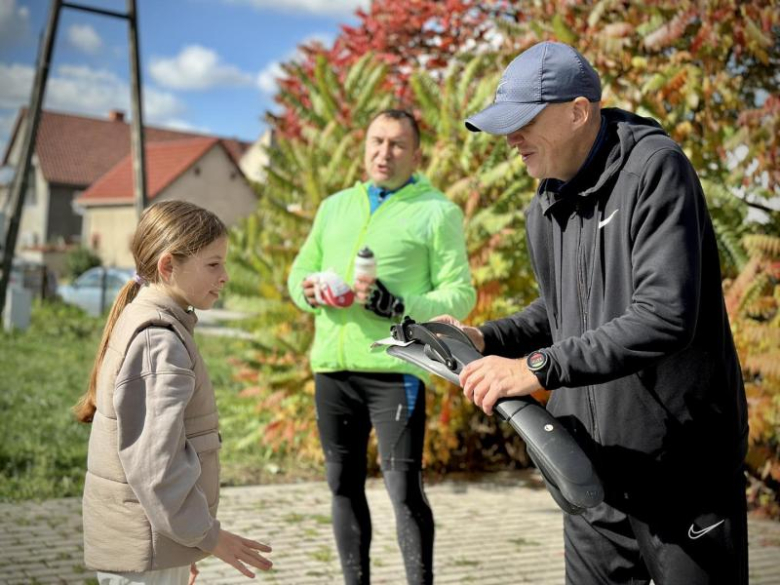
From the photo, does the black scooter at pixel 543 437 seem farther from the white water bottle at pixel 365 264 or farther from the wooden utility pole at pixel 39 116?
the wooden utility pole at pixel 39 116

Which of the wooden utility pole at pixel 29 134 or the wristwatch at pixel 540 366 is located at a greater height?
the wooden utility pole at pixel 29 134

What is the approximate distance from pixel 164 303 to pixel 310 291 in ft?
5.32

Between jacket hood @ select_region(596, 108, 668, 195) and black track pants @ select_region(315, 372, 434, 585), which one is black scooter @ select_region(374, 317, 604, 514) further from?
black track pants @ select_region(315, 372, 434, 585)

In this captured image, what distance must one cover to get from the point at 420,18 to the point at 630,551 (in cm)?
859

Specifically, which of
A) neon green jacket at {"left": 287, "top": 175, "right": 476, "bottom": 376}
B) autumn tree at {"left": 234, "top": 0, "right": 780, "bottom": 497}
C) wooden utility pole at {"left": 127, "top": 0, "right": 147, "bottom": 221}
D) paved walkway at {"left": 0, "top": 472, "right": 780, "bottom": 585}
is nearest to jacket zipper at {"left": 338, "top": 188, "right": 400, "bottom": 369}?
neon green jacket at {"left": 287, "top": 175, "right": 476, "bottom": 376}

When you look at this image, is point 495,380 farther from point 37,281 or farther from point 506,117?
point 37,281

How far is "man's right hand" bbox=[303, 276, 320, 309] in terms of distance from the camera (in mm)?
4242

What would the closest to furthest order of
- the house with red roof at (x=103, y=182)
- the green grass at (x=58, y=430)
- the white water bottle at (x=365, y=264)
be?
the white water bottle at (x=365, y=264), the green grass at (x=58, y=430), the house with red roof at (x=103, y=182)

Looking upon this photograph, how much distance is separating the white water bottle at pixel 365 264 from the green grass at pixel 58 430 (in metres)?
3.63

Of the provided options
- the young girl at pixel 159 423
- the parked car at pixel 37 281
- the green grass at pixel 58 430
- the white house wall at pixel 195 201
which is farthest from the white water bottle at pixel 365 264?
the white house wall at pixel 195 201

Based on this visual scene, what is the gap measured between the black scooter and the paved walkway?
9.13 ft

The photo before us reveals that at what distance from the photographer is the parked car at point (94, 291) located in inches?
935

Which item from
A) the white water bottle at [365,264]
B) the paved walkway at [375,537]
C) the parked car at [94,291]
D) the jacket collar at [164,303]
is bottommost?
the paved walkway at [375,537]

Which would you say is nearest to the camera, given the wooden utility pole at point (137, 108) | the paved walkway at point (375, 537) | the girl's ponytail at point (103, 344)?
the girl's ponytail at point (103, 344)
